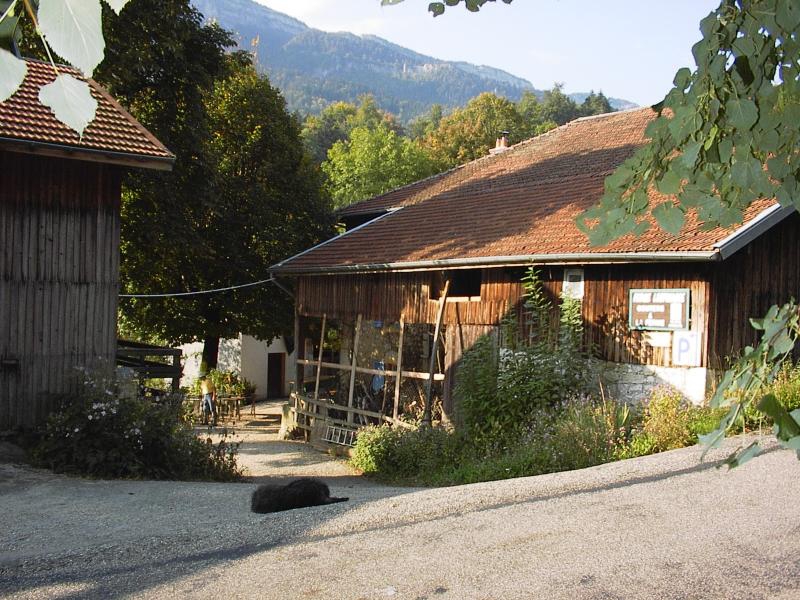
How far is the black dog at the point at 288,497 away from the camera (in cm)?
888

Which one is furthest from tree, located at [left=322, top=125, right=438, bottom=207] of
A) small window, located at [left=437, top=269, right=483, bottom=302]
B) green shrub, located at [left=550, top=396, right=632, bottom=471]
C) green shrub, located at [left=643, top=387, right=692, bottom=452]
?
green shrub, located at [left=643, top=387, right=692, bottom=452]

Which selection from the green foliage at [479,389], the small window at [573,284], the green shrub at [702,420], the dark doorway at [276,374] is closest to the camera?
the green shrub at [702,420]

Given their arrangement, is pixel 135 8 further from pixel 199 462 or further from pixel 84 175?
pixel 199 462

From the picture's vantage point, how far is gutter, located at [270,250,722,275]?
1218 centimetres

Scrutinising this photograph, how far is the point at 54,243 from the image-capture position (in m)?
13.4

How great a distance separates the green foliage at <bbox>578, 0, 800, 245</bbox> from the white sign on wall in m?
9.76

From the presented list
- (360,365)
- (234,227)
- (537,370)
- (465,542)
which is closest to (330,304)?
(360,365)

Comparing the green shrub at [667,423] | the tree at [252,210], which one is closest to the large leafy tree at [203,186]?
the tree at [252,210]

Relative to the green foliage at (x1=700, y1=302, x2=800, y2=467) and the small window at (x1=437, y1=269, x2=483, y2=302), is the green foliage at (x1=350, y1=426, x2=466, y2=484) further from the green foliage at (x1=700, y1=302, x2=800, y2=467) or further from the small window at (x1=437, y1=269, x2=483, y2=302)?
the green foliage at (x1=700, y1=302, x2=800, y2=467)

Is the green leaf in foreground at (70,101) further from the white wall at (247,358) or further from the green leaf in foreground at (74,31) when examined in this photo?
the white wall at (247,358)

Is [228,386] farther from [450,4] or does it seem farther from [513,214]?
[450,4]

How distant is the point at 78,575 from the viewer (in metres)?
6.32

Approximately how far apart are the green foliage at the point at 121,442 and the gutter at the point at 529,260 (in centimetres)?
582

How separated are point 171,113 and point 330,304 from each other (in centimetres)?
662
